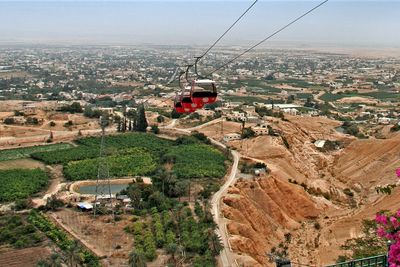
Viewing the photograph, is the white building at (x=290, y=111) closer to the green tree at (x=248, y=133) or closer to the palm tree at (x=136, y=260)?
the green tree at (x=248, y=133)

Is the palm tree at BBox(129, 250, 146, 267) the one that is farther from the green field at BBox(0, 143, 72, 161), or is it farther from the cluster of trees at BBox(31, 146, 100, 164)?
the green field at BBox(0, 143, 72, 161)

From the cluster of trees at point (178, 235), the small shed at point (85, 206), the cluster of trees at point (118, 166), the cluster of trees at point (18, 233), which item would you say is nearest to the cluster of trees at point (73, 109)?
the cluster of trees at point (118, 166)

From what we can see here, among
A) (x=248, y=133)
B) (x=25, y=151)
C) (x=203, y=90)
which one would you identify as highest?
(x=203, y=90)

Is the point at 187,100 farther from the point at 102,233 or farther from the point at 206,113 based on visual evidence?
the point at 206,113

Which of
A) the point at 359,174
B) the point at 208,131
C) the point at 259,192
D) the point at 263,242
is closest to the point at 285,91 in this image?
the point at 208,131

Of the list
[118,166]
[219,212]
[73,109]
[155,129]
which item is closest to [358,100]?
[155,129]

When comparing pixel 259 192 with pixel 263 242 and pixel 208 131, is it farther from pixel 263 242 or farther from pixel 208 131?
pixel 208 131
